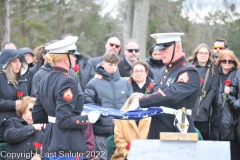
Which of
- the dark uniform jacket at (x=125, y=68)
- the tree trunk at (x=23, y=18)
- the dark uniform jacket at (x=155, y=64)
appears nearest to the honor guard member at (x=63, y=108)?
the dark uniform jacket at (x=125, y=68)

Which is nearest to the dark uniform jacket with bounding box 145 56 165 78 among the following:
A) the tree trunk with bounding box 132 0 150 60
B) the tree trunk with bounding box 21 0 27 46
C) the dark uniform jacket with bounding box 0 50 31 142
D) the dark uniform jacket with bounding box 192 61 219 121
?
the dark uniform jacket with bounding box 192 61 219 121

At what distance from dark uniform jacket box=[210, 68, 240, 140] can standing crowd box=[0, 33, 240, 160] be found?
0.02 metres

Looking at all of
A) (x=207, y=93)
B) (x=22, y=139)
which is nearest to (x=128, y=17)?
(x=207, y=93)

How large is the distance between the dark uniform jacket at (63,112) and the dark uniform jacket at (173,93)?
0.71 metres

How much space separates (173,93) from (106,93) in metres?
2.50

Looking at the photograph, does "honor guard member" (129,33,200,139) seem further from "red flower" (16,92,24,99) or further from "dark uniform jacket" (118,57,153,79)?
"dark uniform jacket" (118,57,153,79)

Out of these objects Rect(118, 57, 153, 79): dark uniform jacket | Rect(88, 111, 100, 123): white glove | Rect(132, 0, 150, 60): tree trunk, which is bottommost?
Rect(88, 111, 100, 123): white glove

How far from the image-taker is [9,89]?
7.39m

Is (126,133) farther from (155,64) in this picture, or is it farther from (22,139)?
(155,64)

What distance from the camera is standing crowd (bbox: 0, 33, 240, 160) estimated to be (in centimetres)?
524

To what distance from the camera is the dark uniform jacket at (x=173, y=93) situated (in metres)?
5.29

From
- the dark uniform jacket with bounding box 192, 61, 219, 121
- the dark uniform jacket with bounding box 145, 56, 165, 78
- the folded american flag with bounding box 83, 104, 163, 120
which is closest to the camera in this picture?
the folded american flag with bounding box 83, 104, 163, 120

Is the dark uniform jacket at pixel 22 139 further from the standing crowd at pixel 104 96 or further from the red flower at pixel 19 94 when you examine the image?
the red flower at pixel 19 94

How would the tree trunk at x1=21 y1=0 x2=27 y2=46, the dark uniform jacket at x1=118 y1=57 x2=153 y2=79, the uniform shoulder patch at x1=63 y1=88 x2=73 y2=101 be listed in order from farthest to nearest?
the tree trunk at x1=21 y1=0 x2=27 y2=46, the dark uniform jacket at x1=118 y1=57 x2=153 y2=79, the uniform shoulder patch at x1=63 y1=88 x2=73 y2=101
